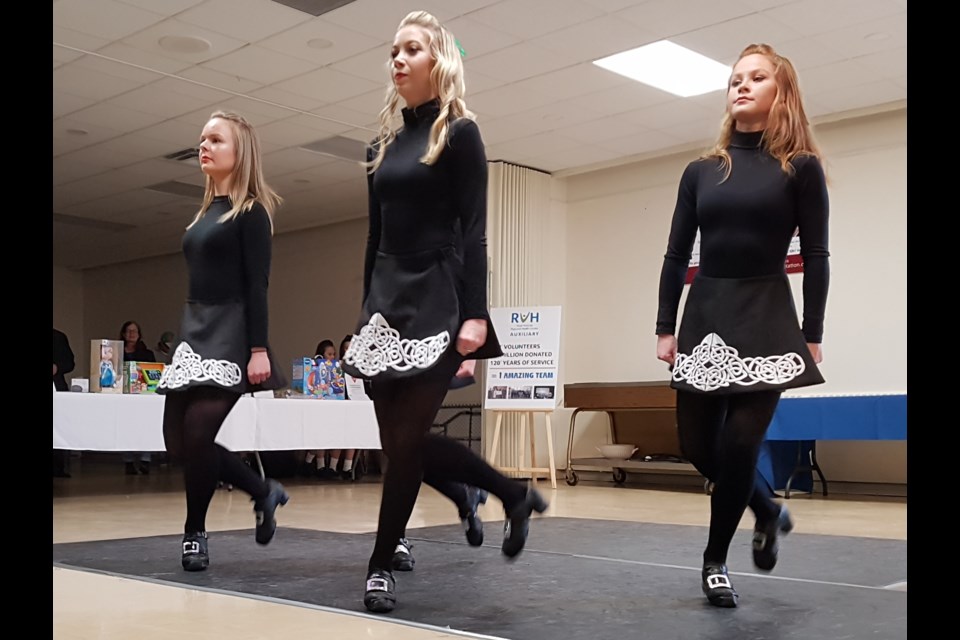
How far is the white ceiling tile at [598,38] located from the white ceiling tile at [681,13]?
8 cm

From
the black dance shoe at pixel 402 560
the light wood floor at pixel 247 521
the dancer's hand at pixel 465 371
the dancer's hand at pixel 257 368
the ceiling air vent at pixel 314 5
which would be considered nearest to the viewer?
the light wood floor at pixel 247 521

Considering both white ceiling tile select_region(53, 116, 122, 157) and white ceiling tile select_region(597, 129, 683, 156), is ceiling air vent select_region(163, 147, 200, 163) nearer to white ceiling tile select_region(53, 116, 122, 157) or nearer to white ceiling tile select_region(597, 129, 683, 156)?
white ceiling tile select_region(53, 116, 122, 157)

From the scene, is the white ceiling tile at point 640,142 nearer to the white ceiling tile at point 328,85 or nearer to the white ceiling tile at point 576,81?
the white ceiling tile at point 576,81

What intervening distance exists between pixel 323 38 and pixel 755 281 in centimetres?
449

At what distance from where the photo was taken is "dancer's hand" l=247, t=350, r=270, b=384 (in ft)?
9.49

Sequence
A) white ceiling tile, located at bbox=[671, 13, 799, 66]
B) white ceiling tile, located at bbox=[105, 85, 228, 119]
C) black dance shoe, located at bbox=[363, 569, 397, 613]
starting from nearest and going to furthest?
black dance shoe, located at bbox=[363, 569, 397, 613] < white ceiling tile, located at bbox=[671, 13, 799, 66] < white ceiling tile, located at bbox=[105, 85, 228, 119]

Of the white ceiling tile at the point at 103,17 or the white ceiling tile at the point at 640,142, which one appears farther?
the white ceiling tile at the point at 640,142

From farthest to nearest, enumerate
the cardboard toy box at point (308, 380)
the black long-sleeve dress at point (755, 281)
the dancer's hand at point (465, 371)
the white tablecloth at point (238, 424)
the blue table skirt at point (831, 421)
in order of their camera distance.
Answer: the cardboard toy box at point (308, 380) < the blue table skirt at point (831, 421) < the white tablecloth at point (238, 424) < the dancer's hand at point (465, 371) < the black long-sleeve dress at point (755, 281)

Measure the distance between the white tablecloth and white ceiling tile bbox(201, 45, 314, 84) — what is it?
219 cm

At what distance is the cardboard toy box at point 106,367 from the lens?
6.07 m

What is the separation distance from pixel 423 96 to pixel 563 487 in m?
6.19

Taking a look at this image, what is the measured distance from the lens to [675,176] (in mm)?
8930

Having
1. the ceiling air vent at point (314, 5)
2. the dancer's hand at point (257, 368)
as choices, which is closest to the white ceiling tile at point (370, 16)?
the ceiling air vent at point (314, 5)

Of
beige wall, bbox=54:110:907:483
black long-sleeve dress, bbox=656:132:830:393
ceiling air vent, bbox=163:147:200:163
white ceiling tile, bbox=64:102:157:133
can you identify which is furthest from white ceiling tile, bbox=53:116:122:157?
black long-sleeve dress, bbox=656:132:830:393
